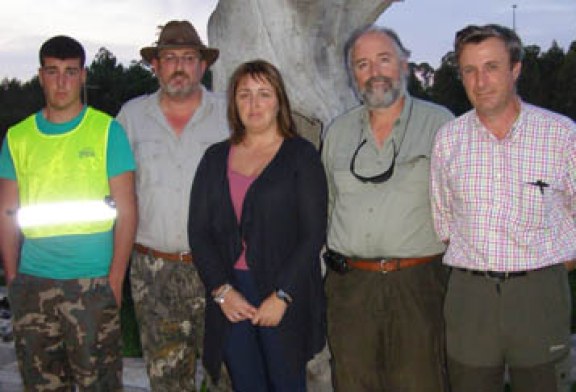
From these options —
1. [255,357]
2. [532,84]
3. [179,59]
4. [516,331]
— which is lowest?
[255,357]

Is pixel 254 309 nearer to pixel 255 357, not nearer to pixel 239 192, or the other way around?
pixel 255 357

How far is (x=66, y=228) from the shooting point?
10.7ft

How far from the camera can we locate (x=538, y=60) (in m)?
30.0

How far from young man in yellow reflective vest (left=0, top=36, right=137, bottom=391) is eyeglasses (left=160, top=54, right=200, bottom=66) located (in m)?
0.45

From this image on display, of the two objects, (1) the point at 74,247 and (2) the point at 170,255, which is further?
(2) the point at 170,255

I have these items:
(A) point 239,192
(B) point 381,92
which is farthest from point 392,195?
(A) point 239,192

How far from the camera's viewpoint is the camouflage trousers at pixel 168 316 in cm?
360

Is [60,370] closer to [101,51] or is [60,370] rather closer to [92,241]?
[92,241]

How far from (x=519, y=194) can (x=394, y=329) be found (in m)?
0.80

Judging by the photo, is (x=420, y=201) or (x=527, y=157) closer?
(x=527, y=157)

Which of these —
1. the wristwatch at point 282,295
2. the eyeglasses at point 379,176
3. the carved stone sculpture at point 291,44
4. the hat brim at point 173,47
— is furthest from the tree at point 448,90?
the wristwatch at point 282,295

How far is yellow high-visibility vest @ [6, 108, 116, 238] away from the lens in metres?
3.29

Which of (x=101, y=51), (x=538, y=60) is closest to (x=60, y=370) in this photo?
(x=538, y=60)

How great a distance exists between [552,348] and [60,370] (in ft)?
6.93
